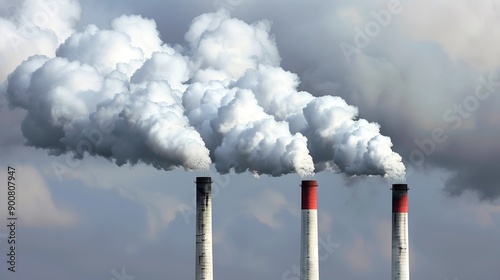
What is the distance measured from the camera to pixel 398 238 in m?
120

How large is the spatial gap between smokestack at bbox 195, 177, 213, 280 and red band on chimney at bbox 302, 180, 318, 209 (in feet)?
23.3

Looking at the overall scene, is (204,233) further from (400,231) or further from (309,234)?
(400,231)

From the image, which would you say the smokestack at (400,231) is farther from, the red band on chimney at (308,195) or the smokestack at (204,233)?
the smokestack at (204,233)

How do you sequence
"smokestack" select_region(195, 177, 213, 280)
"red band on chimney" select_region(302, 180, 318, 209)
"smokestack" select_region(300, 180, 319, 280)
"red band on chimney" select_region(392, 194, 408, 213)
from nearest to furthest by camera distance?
"smokestack" select_region(195, 177, 213, 280) → "smokestack" select_region(300, 180, 319, 280) → "red band on chimney" select_region(302, 180, 318, 209) → "red band on chimney" select_region(392, 194, 408, 213)

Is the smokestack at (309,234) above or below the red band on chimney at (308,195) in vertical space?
below

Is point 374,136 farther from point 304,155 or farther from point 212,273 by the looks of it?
point 212,273

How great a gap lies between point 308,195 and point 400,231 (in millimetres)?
6966

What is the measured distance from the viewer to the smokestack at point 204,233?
4596 inches

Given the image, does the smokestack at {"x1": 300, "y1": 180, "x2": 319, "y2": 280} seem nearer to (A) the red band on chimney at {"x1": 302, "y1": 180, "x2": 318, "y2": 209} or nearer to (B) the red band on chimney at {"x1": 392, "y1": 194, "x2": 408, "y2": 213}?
(A) the red band on chimney at {"x1": 302, "y1": 180, "x2": 318, "y2": 209}

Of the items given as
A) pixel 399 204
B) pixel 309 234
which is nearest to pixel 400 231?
pixel 399 204

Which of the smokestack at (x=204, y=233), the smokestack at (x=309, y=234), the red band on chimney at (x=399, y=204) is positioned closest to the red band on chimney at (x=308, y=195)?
the smokestack at (x=309, y=234)

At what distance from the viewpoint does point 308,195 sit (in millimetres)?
119938

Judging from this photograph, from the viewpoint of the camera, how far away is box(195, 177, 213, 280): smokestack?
11675 centimetres

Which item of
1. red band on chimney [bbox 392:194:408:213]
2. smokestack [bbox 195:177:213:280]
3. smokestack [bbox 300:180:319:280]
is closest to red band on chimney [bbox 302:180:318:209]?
smokestack [bbox 300:180:319:280]
